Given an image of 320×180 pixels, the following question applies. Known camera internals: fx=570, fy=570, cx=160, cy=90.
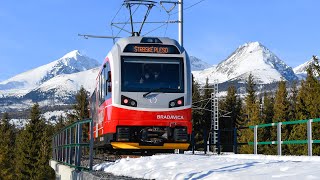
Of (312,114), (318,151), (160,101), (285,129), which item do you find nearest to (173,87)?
(160,101)

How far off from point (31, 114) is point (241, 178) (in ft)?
214

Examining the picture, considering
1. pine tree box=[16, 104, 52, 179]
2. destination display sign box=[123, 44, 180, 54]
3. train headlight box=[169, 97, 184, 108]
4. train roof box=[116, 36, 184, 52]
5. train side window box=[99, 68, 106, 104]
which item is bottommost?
pine tree box=[16, 104, 52, 179]

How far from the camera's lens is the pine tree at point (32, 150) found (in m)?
70.9

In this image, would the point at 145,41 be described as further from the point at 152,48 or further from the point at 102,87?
the point at 102,87

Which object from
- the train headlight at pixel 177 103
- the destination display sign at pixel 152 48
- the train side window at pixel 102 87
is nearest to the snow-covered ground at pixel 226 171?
the train headlight at pixel 177 103

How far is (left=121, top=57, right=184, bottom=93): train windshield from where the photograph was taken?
686 inches

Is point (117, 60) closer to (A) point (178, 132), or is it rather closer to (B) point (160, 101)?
(B) point (160, 101)

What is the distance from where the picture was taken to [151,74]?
17625mm

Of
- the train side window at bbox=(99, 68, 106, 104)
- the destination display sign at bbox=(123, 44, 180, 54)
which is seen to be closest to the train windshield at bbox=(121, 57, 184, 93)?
the destination display sign at bbox=(123, 44, 180, 54)

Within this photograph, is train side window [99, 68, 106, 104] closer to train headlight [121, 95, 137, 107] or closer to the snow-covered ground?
train headlight [121, 95, 137, 107]

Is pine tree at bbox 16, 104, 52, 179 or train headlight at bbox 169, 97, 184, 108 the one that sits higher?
train headlight at bbox 169, 97, 184, 108

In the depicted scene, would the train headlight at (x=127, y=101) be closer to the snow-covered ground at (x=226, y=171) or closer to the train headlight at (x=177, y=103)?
the train headlight at (x=177, y=103)

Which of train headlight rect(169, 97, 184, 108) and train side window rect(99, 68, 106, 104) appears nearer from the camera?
train headlight rect(169, 97, 184, 108)

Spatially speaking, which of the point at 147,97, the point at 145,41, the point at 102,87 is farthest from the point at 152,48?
the point at 102,87
